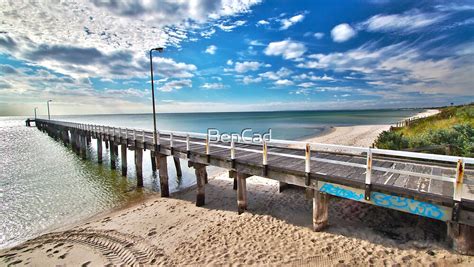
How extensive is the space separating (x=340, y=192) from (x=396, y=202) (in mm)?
1233

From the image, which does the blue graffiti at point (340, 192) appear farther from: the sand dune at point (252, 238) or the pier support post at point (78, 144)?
the pier support post at point (78, 144)

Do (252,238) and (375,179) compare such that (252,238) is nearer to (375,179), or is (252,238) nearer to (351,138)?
(375,179)

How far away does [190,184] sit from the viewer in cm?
1450

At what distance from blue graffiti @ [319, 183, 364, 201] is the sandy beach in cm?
111

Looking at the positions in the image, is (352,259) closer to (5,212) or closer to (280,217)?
(280,217)

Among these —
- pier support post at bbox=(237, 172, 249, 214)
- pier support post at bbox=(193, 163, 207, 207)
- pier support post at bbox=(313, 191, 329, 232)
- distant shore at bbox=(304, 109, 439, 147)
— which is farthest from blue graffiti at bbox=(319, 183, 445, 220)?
distant shore at bbox=(304, 109, 439, 147)

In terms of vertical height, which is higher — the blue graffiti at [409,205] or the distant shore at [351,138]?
the blue graffiti at [409,205]

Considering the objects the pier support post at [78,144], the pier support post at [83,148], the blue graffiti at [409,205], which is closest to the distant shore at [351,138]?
the blue graffiti at [409,205]

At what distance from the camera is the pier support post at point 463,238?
458 cm

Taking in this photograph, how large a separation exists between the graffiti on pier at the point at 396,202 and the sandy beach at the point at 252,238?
34.1 inches

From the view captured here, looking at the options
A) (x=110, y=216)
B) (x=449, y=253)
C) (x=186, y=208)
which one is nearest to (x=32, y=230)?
(x=110, y=216)

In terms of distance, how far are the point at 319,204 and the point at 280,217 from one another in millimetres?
1730

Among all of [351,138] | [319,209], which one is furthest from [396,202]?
[351,138]

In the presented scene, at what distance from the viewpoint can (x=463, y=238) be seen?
4633mm
